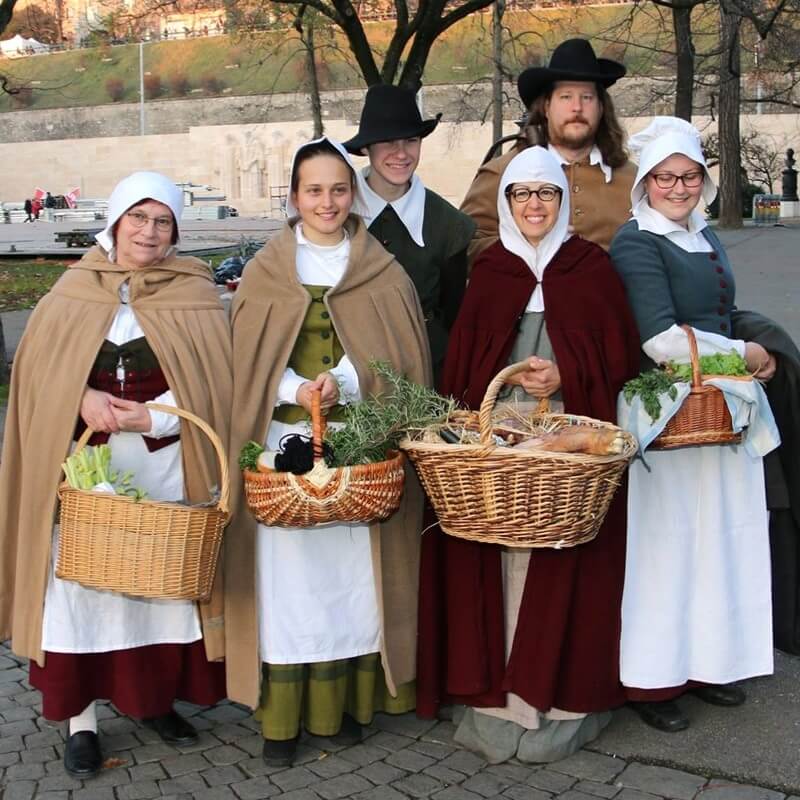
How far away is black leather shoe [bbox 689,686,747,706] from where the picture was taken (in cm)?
445

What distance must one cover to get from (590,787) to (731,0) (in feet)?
42.4

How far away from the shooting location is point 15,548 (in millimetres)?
4156

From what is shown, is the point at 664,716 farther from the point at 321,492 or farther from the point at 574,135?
the point at 574,135

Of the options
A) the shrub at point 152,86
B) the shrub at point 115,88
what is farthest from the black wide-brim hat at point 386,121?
the shrub at point 115,88

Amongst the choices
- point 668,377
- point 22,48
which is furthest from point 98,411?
point 22,48

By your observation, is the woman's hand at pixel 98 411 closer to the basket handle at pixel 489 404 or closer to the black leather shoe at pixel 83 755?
the black leather shoe at pixel 83 755

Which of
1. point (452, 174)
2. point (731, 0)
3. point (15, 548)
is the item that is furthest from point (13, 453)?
point (452, 174)

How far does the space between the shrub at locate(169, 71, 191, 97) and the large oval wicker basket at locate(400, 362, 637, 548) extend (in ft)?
242

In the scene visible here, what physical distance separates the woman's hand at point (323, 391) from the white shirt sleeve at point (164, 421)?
0.43m

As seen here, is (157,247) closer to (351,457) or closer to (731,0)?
(351,457)

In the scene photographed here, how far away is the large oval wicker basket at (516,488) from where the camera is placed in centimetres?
344

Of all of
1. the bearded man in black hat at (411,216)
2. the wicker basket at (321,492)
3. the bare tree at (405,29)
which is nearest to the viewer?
the wicker basket at (321,492)

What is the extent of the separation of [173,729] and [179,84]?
243 ft

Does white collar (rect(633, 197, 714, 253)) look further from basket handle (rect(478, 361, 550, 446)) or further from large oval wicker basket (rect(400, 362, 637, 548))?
large oval wicker basket (rect(400, 362, 637, 548))
